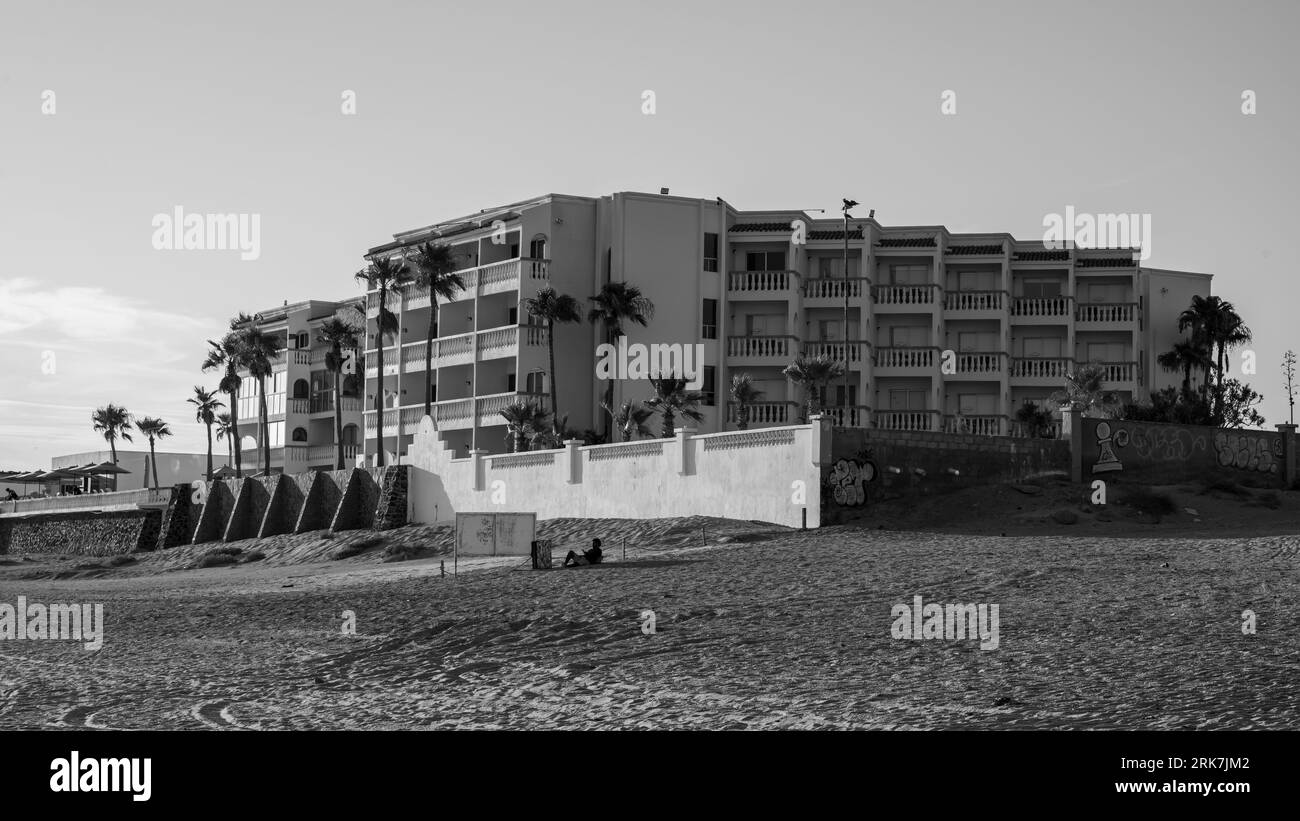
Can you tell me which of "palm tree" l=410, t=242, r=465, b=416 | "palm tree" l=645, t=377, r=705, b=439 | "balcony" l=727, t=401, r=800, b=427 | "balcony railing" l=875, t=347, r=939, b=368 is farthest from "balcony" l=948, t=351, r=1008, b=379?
"palm tree" l=410, t=242, r=465, b=416

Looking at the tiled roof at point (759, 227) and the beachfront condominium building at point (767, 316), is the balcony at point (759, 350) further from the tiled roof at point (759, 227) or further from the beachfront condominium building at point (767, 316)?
the tiled roof at point (759, 227)

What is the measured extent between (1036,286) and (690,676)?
5703 cm

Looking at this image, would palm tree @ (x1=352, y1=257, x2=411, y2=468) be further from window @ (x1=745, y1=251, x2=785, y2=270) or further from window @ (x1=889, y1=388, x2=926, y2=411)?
window @ (x1=889, y1=388, x2=926, y2=411)

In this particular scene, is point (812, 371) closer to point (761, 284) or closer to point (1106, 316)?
point (761, 284)

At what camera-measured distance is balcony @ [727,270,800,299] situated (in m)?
65.8

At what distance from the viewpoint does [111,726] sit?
620 inches

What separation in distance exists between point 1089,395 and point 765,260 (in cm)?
1652

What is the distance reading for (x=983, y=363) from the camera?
68125 mm

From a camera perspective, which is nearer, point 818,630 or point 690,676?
point 690,676

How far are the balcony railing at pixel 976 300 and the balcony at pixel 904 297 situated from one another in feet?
4.03

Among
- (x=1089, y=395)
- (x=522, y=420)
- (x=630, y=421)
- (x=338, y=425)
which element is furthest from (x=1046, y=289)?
(x=338, y=425)

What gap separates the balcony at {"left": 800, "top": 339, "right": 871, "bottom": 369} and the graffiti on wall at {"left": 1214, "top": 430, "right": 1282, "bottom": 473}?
25.8 meters
